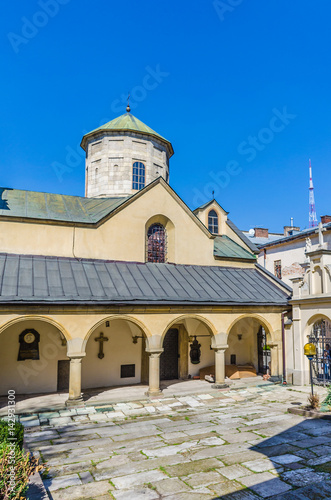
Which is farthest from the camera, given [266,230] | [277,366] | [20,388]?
[266,230]

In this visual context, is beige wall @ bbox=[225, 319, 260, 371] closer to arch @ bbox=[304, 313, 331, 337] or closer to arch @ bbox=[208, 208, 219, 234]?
arch @ bbox=[304, 313, 331, 337]

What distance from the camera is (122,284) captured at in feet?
51.3

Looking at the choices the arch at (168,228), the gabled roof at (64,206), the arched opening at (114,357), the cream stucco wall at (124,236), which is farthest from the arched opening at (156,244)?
the arched opening at (114,357)

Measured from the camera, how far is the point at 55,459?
28.7 ft

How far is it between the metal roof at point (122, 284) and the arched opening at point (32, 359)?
1.90 meters

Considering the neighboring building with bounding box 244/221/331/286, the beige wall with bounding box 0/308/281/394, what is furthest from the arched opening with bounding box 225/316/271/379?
the neighboring building with bounding box 244/221/331/286

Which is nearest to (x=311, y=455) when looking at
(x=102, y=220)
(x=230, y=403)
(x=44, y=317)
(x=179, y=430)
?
(x=179, y=430)

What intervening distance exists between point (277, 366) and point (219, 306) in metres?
4.47

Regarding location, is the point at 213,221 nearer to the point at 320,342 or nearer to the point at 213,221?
the point at 213,221

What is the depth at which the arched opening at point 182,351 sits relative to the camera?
18625mm

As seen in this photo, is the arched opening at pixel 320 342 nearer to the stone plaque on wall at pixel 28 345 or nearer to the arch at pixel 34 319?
the arch at pixel 34 319

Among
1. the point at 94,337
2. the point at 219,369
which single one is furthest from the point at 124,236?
the point at 219,369

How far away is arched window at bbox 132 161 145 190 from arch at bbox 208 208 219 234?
460 centimetres

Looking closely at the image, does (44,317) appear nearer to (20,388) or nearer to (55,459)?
(20,388)
